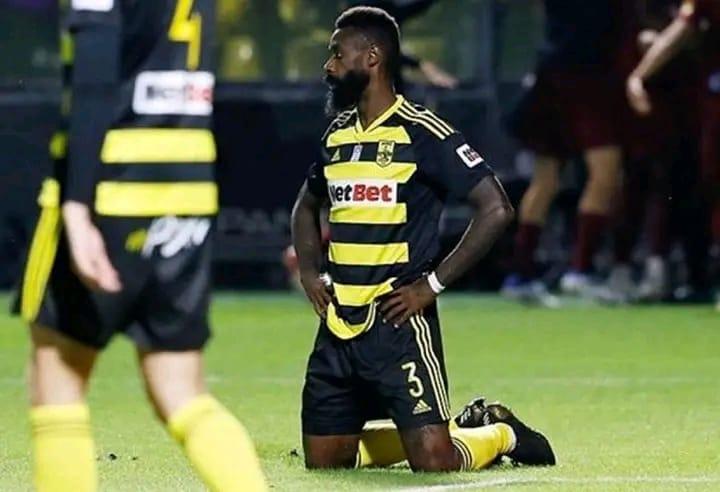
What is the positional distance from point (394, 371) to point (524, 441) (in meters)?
0.57

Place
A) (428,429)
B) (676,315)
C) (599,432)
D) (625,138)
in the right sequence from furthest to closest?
1. (625,138)
2. (676,315)
3. (599,432)
4. (428,429)

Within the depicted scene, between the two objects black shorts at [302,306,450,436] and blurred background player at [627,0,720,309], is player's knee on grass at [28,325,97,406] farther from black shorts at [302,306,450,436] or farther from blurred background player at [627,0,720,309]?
blurred background player at [627,0,720,309]

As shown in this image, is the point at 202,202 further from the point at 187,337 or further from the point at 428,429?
the point at 428,429

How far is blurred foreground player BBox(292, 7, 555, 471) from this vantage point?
7.36 meters

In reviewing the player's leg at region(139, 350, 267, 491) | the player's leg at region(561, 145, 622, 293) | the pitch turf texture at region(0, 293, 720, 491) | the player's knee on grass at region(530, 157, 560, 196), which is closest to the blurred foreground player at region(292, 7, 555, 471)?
the pitch turf texture at region(0, 293, 720, 491)

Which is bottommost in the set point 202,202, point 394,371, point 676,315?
point 676,315

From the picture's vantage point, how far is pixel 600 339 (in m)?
12.8

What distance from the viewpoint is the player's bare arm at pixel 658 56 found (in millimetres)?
14188

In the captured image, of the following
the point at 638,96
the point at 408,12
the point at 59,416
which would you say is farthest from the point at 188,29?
the point at 638,96

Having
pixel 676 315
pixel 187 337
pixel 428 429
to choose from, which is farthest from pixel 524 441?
pixel 676 315

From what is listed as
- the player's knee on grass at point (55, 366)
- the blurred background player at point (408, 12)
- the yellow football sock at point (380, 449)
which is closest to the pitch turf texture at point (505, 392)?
the yellow football sock at point (380, 449)

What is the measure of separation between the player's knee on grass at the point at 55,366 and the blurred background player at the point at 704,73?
9.05m

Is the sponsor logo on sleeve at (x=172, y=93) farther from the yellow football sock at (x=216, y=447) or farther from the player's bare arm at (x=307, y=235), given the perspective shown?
the player's bare arm at (x=307, y=235)

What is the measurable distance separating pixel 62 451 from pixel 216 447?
1.22 ft
